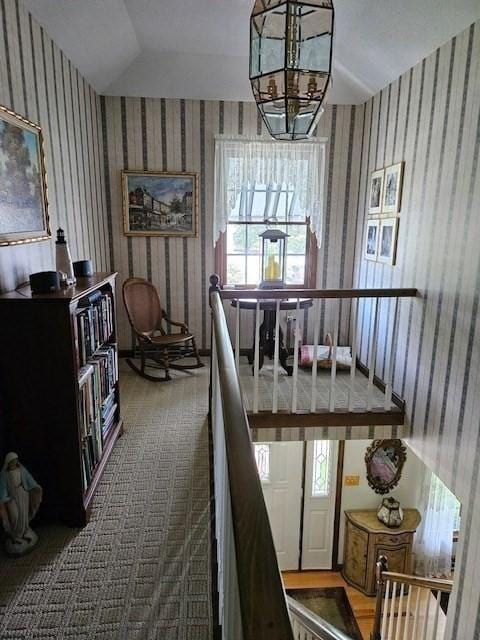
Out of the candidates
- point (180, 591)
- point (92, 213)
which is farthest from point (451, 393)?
point (92, 213)

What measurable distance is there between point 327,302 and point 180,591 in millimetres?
3543

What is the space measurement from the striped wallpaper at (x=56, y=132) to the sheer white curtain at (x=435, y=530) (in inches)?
180

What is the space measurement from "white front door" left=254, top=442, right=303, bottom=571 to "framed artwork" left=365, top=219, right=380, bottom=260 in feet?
7.81

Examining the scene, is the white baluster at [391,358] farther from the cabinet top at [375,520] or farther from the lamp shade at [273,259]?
the cabinet top at [375,520]

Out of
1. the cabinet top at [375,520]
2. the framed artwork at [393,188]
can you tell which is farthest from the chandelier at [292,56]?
the cabinet top at [375,520]

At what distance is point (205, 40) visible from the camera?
3.74m

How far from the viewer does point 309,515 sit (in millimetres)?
5328

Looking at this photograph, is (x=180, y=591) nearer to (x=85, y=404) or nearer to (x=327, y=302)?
(x=85, y=404)

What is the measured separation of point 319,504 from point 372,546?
73 centimetres

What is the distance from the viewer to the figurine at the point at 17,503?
192 centimetres

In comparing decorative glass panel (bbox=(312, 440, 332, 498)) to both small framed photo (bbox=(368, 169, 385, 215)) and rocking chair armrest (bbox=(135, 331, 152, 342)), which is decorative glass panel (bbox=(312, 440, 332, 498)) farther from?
small framed photo (bbox=(368, 169, 385, 215))

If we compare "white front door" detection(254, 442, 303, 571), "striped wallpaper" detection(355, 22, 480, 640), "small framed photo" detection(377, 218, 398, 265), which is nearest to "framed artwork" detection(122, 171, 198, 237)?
"small framed photo" detection(377, 218, 398, 265)

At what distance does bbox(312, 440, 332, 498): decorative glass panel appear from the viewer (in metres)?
5.21

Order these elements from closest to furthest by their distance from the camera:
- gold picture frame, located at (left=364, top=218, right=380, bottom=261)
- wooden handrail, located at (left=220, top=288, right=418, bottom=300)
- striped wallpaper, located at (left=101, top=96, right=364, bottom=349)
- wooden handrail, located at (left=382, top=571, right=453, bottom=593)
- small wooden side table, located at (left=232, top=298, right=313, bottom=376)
A: wooden handrail, located at (left=382, top=571, right=453, bottom=593) < wooden handrail, located at (left=220, top=288, right=418, bottom=300) < small wooden side table, located at (left=232, top=298, right=313, bottom=376) < gold picture frame, located at (left=364, top=218, right=380, bottom=261) < striped wallpaper, located at (left=101, top=96, right=364, bottom=349)
